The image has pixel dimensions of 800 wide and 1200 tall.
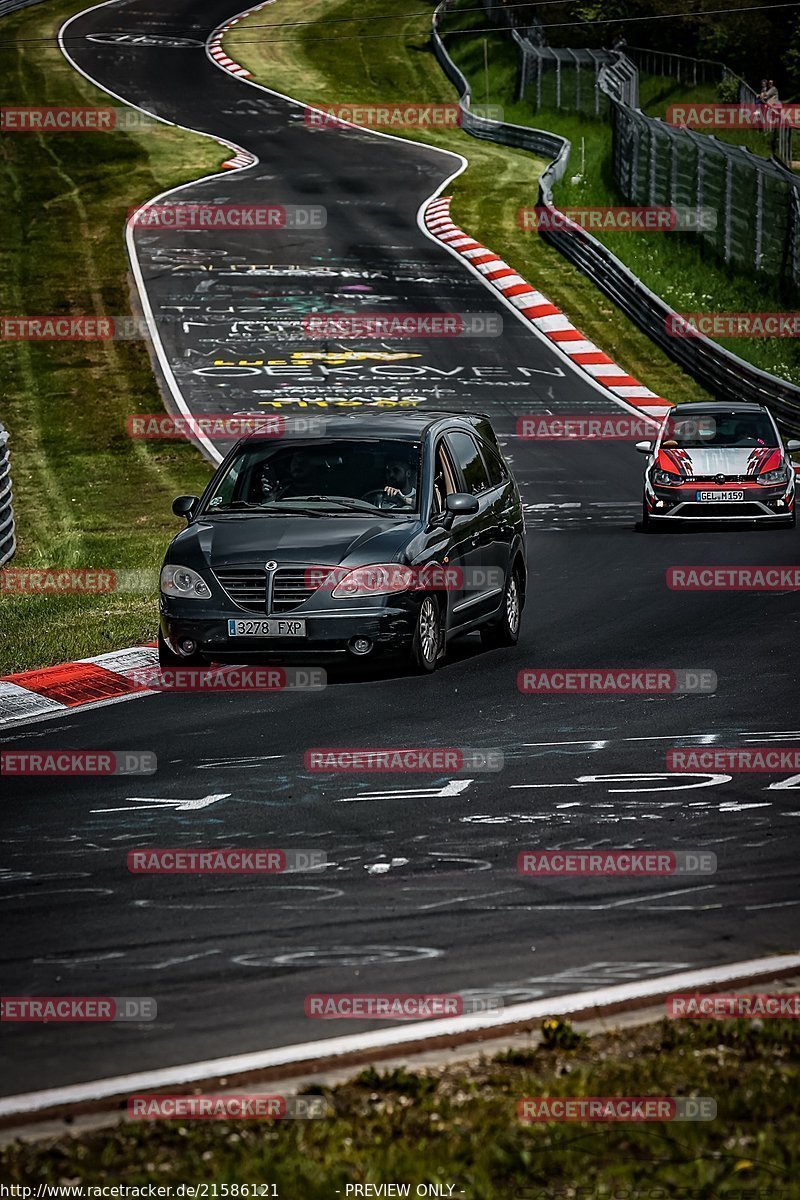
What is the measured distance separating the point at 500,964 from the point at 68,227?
128ft

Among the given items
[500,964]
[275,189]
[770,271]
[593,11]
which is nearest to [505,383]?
[770,271]

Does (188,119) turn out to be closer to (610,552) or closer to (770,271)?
(770,271)

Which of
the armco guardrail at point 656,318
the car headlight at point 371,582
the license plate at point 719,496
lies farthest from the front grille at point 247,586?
the armco guardrail at point 656,318

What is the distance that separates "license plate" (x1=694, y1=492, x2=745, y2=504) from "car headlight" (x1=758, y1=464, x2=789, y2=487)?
0.33 metres

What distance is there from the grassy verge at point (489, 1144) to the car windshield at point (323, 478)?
325 inches

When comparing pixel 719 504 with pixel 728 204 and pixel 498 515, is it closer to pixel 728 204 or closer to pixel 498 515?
pixel 498 515

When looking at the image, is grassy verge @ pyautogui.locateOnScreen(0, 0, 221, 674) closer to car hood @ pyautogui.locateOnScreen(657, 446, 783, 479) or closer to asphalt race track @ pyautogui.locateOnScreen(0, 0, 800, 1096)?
asphalt race track @ pyautogui.locateOnScreen(0, 0, 800, 1096)

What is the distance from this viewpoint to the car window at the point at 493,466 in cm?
1512

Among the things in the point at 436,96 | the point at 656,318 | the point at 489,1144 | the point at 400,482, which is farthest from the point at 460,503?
the point at 436,96

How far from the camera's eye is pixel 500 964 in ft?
21.8

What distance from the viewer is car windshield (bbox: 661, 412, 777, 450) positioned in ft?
74.3

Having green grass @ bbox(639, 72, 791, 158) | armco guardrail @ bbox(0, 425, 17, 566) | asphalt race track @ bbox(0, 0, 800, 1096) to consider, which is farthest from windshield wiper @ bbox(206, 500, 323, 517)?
green grass @ bbox(639, 72, 791, 158)

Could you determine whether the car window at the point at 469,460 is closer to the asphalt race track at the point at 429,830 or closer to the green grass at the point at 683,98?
the asphalt race track at the point at 429,830

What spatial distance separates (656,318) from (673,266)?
4.92 metres
